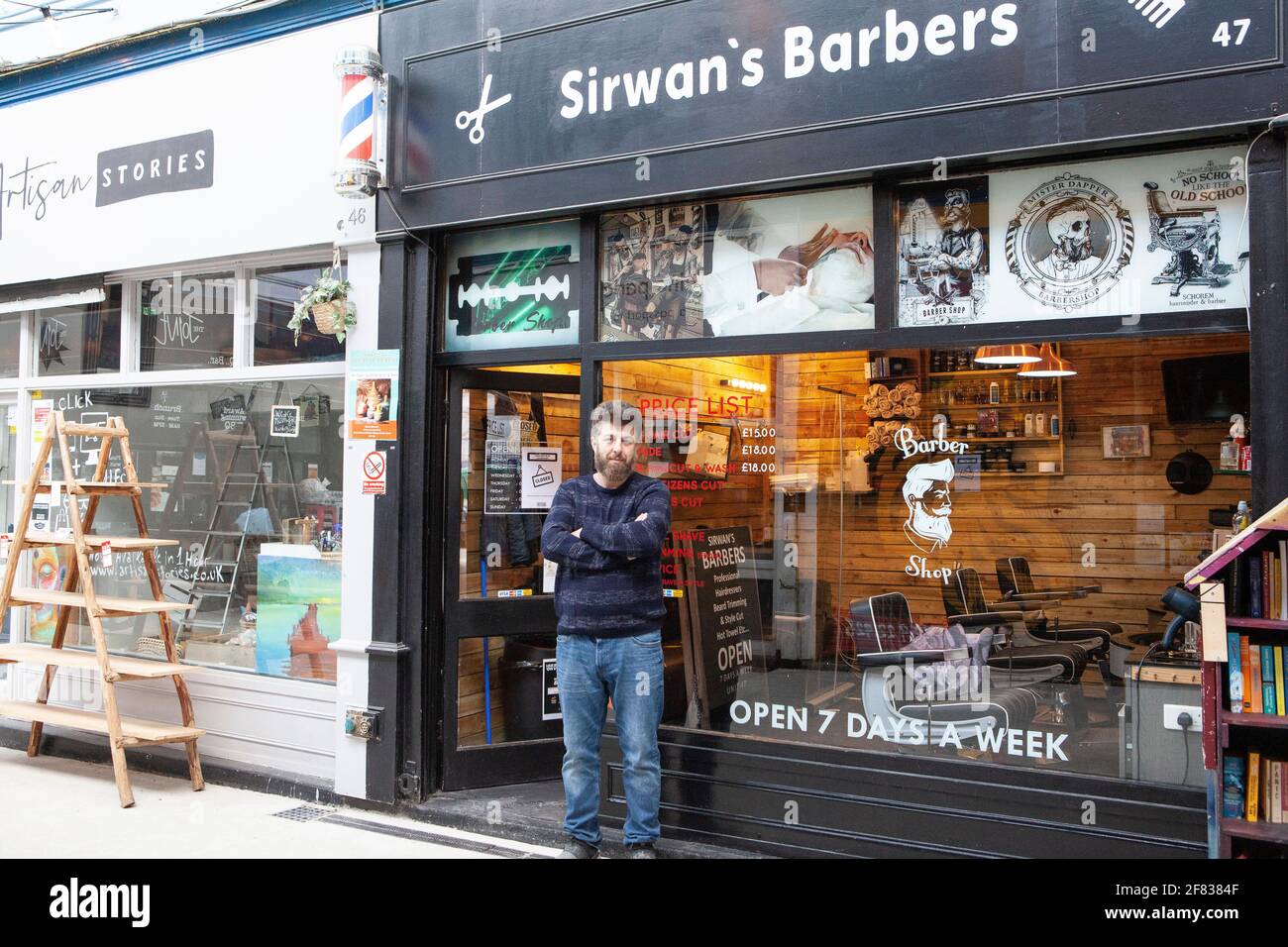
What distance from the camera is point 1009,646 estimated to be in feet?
15.9

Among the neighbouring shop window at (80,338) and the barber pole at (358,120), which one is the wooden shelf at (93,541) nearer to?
the neighbouring shop window at (80,338)

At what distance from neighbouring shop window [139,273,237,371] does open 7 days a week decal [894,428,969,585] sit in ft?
13.7

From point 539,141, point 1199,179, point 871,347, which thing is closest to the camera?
point 1199,179

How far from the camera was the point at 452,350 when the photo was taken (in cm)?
546

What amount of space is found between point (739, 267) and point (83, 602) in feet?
13.2

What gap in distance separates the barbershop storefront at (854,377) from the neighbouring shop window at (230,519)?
857 mm

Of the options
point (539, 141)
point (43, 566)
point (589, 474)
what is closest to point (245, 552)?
point (43, 566)

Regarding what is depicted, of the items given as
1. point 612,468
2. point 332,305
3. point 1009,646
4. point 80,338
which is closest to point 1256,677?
point 1009,646

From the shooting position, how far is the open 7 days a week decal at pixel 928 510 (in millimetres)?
4730

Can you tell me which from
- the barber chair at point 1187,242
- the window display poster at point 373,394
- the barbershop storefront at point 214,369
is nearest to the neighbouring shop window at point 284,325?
the barbershop storefront at point 214,369

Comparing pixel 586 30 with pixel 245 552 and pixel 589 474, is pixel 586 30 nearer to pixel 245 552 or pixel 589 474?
pixel 589 474

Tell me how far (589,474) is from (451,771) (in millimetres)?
1850

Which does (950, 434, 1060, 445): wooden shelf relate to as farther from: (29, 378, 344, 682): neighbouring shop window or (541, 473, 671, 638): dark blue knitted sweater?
(29, 378, 344, 682): neighbouring shop window

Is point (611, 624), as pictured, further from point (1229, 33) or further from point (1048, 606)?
point (1229, 33)
